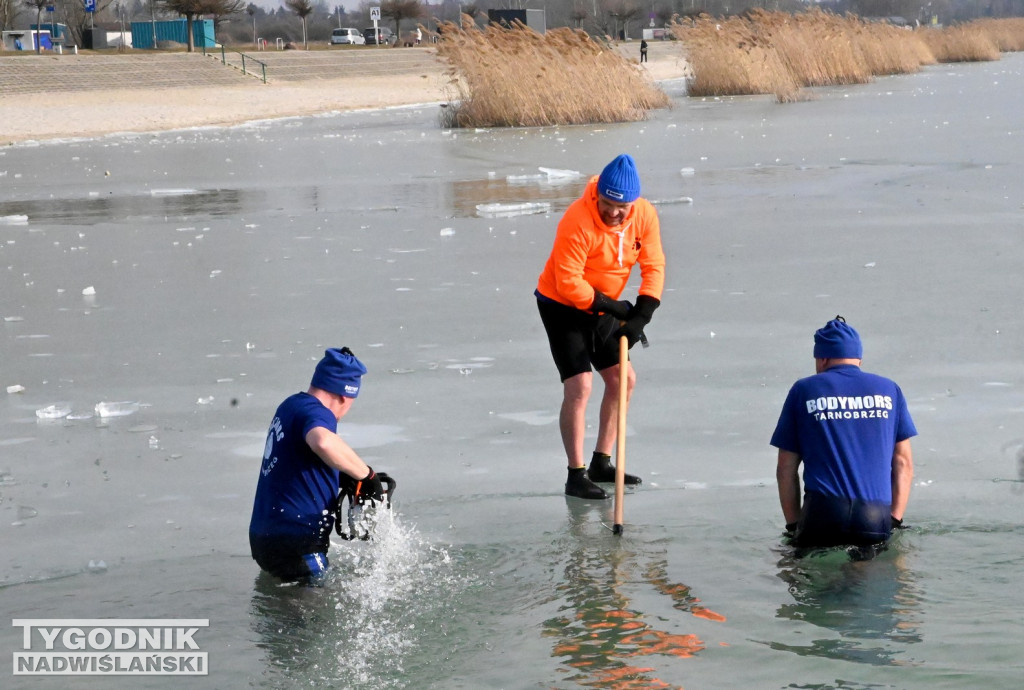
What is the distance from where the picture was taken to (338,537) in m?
5.42

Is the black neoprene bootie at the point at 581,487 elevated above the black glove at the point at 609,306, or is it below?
below

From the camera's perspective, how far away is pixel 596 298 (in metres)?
5.90

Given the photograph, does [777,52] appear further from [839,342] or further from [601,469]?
[839,342]

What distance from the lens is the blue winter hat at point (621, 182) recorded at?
5691 millimetres

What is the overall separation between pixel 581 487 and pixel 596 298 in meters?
0.82

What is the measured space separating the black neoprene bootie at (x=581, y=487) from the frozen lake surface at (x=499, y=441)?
0.07m

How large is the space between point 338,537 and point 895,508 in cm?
214

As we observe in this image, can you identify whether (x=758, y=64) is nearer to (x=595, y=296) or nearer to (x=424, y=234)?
(x=424, y=234)

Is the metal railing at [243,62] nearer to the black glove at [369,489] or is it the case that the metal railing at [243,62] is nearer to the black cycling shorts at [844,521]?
the black glove at [369,489]

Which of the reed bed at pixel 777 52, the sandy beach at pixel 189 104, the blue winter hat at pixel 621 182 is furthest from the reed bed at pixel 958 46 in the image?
the blue winter hat at pixel 621 182

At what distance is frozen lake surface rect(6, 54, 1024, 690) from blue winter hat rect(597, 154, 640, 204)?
4.05 ft

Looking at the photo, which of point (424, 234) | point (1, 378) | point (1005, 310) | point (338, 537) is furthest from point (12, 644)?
point (424, 234)

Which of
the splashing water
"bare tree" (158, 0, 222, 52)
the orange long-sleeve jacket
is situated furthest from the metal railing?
the splashing water

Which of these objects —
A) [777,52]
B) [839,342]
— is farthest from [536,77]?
[839,342]
